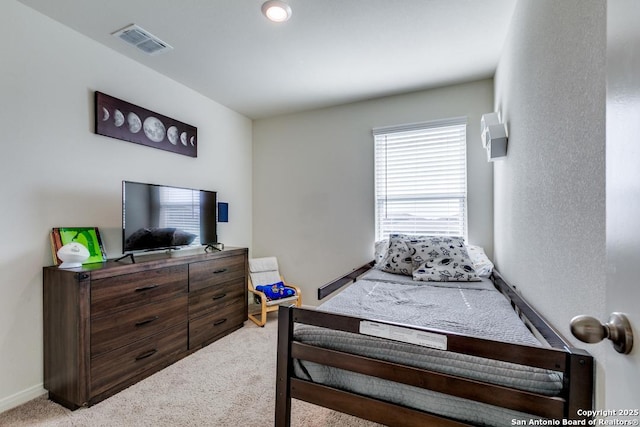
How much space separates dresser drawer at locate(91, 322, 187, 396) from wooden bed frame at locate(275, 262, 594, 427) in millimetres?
1299

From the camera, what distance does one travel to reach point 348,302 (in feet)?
5.85

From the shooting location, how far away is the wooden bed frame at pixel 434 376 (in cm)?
96

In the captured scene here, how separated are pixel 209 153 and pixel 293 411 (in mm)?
2781

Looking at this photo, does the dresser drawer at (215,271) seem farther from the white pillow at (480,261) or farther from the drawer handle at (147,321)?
the white pillow at (480,261)

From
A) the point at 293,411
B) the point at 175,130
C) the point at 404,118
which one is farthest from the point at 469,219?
the point at 175,130

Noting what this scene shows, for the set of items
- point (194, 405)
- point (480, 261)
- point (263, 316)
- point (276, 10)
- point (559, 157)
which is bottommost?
point (194, 405)

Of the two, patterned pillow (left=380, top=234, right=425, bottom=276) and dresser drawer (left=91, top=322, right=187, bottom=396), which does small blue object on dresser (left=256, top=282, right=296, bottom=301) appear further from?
patterned pillow (left=380, top=234, right=425, bottom=276)

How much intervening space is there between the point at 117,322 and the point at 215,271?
3.05 ft

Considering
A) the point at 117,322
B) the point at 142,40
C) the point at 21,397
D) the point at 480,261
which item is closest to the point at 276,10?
the point at 142,40

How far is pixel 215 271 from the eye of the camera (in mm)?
2816

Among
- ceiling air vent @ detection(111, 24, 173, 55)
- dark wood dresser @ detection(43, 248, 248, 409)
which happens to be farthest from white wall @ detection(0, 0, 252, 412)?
ceiling air vent @ detection(111, 24, 173, 55)

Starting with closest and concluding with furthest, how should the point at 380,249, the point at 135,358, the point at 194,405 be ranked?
the point at 194,405
the point at 135,358
the point at 380,249

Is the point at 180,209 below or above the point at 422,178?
below

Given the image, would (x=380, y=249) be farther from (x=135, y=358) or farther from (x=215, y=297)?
(x=135, y=358)
